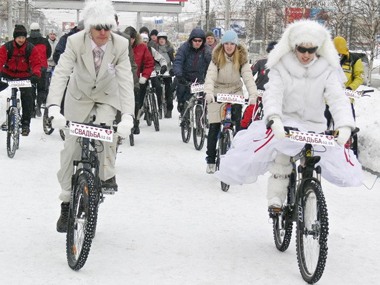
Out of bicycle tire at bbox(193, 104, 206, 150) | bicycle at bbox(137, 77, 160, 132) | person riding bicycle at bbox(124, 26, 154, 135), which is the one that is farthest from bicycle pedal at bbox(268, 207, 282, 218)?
bicycle at bbox(137, 77, 160, 132)

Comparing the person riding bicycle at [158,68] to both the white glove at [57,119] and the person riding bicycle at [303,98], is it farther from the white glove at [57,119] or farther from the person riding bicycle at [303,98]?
the white glove at [57,119]

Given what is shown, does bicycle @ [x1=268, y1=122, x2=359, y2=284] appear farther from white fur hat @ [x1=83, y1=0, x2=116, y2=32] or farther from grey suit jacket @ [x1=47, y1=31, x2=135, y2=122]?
white fur hat @ [x1=83, y1=0, x2=116, y2=32]

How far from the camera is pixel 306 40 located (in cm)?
559

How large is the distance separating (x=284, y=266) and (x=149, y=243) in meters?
1.23

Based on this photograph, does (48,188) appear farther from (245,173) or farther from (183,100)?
(183,100)

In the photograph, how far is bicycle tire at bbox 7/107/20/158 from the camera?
1088cm

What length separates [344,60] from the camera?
1092cm

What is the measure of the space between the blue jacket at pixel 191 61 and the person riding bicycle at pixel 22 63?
7.32 feet

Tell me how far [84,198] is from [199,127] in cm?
699

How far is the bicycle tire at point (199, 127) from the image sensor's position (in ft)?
40.3

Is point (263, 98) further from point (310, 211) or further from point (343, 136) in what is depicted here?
point (310, 211)

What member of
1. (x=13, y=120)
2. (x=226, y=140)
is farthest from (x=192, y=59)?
(x=226, y=140)

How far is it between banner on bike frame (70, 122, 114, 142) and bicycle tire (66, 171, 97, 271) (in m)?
0.32

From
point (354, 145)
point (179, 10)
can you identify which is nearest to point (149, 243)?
point (354, 145)
